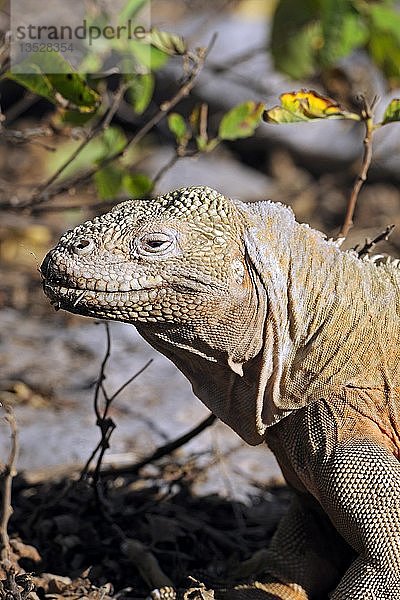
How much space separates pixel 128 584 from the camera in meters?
5.34

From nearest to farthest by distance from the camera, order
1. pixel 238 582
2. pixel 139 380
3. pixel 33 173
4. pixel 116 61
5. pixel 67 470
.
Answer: pixel 238 582
pixel 67 470
pixel 116 61
pixel 139 380
pixel 33 173

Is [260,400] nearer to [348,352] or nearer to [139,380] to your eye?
[348,352]

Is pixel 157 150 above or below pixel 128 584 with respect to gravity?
below

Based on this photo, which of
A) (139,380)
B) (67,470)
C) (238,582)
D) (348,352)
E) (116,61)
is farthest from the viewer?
(139,380)

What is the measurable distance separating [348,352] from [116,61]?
3358mm

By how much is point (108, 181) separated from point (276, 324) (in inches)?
104

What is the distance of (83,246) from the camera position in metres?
4.06

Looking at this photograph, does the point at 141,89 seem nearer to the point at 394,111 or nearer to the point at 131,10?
the point at 131,10

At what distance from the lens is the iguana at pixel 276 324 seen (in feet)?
13.5

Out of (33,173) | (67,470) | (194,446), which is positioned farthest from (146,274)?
(33,173)

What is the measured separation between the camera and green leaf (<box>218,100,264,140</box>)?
5.83 meters

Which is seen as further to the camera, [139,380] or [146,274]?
[139,380]

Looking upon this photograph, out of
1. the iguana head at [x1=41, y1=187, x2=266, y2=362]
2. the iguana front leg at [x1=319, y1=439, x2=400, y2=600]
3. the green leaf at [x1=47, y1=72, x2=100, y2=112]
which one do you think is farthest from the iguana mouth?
the green leaf at [x1=47, y1=72, x2=100, y2=112]

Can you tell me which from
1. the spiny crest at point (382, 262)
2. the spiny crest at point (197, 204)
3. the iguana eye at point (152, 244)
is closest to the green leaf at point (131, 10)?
the spiny crest at point (197, 204)
